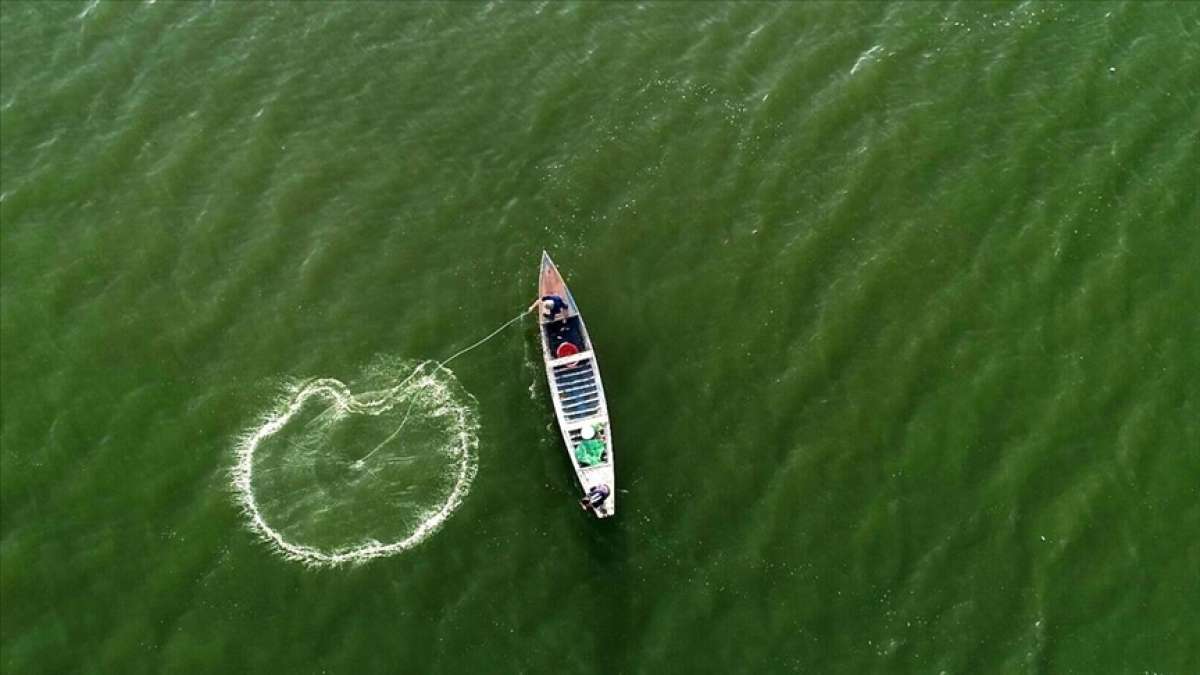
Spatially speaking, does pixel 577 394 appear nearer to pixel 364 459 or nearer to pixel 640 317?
pixel 640 317

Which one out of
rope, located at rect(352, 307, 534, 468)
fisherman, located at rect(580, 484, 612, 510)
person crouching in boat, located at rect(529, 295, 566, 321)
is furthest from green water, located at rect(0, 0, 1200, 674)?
person crouching in boat, located at rect(529, 295, 566, 321)

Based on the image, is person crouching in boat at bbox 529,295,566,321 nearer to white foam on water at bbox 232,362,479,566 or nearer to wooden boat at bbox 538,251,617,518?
wooden boat at bbox 538,251,617,518

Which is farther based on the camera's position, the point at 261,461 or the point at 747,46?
the point at 747,46

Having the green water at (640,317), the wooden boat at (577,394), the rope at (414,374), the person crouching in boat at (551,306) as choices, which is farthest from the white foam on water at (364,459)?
the person crouching in boat at (551,306)

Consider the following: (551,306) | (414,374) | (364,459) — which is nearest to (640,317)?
(551,306)

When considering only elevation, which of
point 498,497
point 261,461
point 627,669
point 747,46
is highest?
point 747,46

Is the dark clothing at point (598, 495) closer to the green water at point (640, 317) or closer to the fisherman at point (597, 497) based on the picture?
the fisherman at point (597, 497)

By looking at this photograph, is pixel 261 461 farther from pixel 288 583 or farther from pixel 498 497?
pixel 498 497

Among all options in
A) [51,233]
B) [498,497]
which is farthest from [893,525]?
[51,233]
